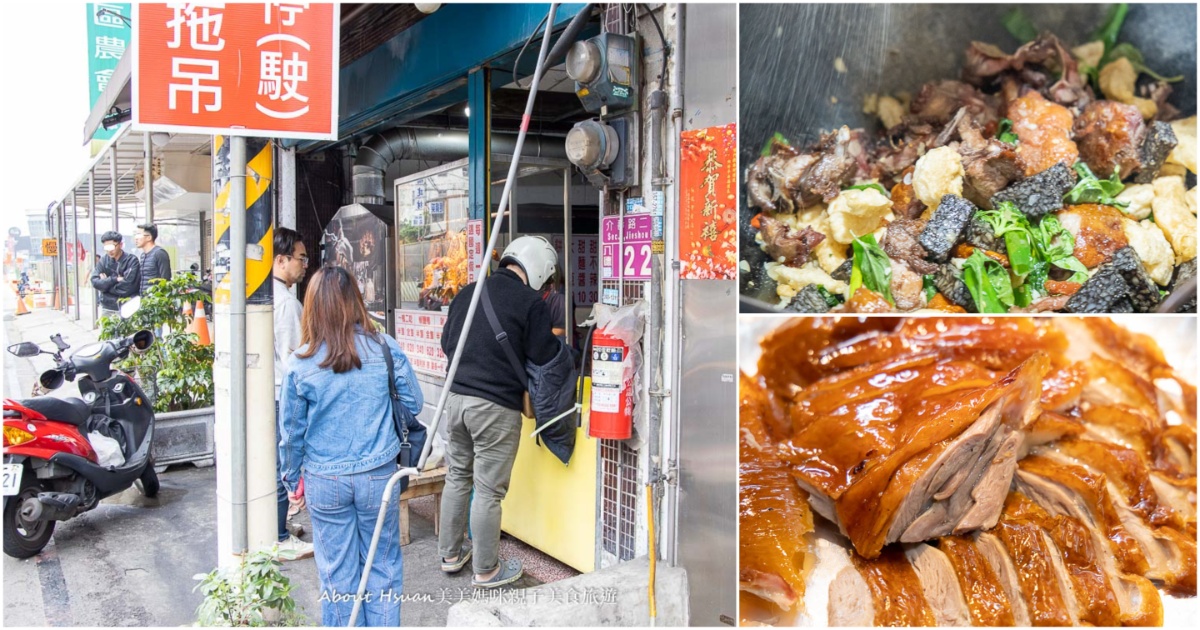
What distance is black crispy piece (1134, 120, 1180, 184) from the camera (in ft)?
8.64

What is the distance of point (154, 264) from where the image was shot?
29.7 ft

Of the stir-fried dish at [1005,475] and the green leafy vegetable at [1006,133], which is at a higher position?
the green leafy vegetable at [1006,133]

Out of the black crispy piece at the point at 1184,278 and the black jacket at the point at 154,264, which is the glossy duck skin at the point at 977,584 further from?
the black jacket at the point at 154,264

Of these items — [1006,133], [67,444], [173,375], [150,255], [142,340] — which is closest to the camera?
[1006,133]

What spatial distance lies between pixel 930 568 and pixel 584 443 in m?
2.17

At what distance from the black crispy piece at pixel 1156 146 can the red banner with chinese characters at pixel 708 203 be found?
56.9 inches

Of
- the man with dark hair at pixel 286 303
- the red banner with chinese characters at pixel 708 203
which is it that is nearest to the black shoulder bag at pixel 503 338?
the red banner with chinese characters at pixel 708 203

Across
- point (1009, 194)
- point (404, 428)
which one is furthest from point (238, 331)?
point (1009, 194)

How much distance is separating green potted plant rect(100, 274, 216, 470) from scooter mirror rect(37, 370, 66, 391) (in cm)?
129

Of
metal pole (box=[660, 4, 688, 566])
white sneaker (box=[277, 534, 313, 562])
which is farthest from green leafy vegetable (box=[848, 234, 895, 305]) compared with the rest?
white sneaker (box=[277, 534, 313, 562])

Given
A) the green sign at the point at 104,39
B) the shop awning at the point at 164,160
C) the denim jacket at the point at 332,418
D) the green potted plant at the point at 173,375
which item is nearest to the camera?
the denim jacket at the point at 332,418

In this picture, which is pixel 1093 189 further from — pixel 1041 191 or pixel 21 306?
pixel 21 306

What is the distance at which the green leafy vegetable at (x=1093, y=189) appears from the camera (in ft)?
8.73

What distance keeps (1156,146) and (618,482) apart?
9.09 feet
